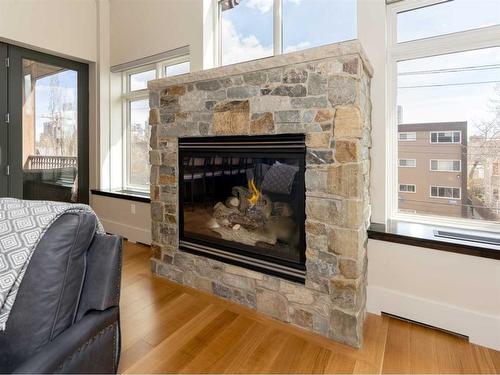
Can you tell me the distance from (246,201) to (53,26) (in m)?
3.32

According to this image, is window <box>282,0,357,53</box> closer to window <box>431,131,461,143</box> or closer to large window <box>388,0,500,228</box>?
large window <box>388,0,500,228</box>

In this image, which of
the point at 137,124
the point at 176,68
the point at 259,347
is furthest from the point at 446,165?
the point at 137,124

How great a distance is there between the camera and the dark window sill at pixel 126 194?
347 cm

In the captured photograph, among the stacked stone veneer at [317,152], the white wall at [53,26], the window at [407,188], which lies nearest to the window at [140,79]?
the white wall at [53,26]

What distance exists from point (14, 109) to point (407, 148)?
4169 millimetres

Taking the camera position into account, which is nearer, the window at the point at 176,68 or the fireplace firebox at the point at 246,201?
the fireplace firebox at the point at 246,201

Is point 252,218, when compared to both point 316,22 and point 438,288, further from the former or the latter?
point 316,22

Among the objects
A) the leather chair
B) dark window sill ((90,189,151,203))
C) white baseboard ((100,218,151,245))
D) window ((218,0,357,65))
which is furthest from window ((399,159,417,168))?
white baseboard ((100,218,151,245))

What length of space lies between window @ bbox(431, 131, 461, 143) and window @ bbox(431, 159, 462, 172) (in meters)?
0.14

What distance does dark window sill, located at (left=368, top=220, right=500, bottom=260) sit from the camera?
1739mm

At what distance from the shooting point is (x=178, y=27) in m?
3.22

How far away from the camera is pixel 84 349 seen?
1.01 m

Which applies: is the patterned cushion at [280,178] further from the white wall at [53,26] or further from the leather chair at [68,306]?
the white wall at [53,26]

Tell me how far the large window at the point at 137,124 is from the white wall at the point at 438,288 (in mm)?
3001
